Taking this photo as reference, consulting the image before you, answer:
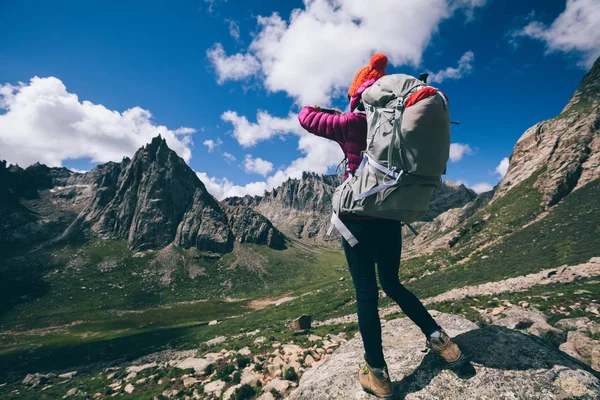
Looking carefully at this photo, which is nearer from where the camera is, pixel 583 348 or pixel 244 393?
pixel 583 348

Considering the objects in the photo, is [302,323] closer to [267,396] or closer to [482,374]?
[267,396]

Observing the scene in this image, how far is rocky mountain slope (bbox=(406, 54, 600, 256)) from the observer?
186 feet

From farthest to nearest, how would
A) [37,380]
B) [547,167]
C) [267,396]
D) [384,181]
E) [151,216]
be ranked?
[151,216], [547,167], [37,380], [267,396], [384,181]

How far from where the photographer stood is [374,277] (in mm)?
3785

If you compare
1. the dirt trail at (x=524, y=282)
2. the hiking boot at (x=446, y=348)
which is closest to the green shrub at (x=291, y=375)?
the hiking boot at (x=446, y=348)

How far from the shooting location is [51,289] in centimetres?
9394

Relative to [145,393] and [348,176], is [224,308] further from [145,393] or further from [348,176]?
[348,176]

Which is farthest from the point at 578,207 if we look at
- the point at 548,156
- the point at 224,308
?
the point at 224,308

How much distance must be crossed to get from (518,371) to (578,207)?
2626 inches

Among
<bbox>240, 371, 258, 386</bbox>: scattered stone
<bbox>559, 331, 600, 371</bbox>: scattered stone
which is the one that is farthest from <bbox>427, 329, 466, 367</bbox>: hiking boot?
<bbox>240, 371, 258, 386</bbox>: scattered stone

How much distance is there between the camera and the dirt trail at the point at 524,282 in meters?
24.6

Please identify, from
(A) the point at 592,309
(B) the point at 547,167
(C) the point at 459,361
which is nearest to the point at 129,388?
(C) the point at 459,361

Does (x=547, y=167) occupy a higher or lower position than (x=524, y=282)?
higher

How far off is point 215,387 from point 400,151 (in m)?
10.9
